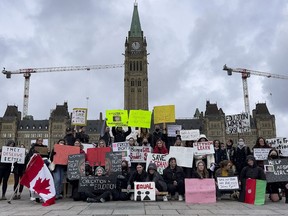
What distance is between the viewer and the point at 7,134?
118 m

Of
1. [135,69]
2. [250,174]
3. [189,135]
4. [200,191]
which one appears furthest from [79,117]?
[135,69]

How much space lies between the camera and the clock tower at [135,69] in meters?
130

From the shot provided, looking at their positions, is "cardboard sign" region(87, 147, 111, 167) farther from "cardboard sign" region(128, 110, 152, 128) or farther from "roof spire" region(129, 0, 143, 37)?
"roof spire" region(129, 0, 143, 37)

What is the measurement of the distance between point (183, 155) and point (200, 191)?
218 centimetres

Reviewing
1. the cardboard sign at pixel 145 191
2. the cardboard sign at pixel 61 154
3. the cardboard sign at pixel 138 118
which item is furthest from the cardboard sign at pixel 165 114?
the cardboard sign at pixel 145 191

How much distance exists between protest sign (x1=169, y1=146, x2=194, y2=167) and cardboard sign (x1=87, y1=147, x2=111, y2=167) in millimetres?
2762

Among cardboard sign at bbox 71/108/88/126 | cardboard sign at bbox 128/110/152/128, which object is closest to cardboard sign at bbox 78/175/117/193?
cardboard sign at bbox 128/110/152/128

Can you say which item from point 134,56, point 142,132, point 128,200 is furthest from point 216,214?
point 134,56

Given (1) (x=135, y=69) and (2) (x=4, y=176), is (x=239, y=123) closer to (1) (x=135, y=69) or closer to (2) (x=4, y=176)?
(2) (x=4, y=176)

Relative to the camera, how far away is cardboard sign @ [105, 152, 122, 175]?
12891 mm

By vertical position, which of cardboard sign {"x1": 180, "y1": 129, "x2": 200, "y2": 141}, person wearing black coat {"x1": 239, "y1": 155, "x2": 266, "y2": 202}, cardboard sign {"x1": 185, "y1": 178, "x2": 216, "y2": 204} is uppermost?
cardboard sign {"x1": 180, "y1": 129, "x2": 200, "y2": 141}

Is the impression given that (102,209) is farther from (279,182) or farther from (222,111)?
(222,111)

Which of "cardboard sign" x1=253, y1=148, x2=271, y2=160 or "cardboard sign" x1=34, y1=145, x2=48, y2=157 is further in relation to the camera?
Answer: "cardboard sign" x1=253, y1=148, x2=271, y2=160

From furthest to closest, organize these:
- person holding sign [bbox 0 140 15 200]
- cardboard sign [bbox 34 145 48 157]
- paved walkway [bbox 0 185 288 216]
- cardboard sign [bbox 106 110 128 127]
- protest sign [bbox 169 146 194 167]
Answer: cardboard sign [bbox 106 110 128 127] < protest sign [bbox 169 146 194 167] < cardboard sign [bbox 34 145 48 157] < person holding sign [bbox 0 140 15 200] < paved walkway [bbox 0 185 288 216]
